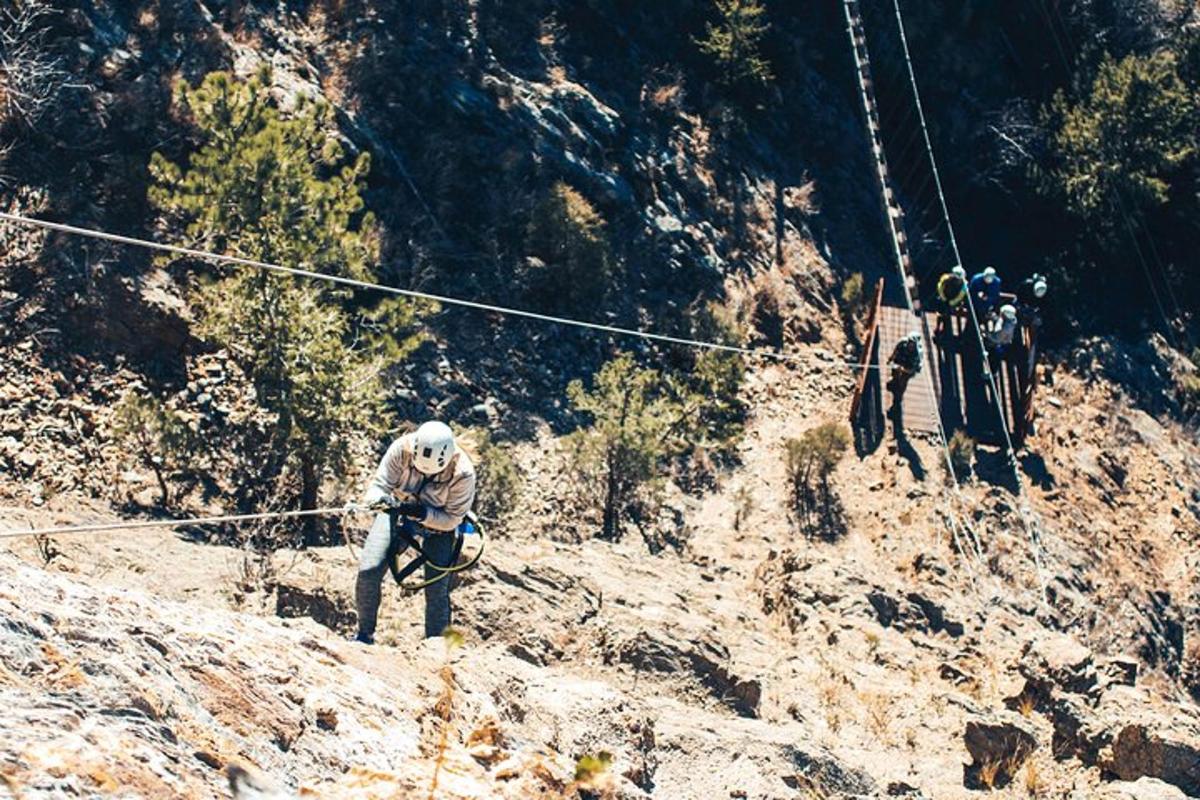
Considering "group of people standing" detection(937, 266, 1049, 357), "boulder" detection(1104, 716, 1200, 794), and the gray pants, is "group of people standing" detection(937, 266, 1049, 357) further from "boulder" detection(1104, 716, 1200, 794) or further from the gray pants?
the gray pants

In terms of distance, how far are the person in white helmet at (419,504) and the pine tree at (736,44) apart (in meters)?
14.8

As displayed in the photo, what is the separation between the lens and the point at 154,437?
532 inches

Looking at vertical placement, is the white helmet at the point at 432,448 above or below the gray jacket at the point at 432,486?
above

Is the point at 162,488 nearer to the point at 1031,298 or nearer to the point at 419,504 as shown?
the point at 419,504

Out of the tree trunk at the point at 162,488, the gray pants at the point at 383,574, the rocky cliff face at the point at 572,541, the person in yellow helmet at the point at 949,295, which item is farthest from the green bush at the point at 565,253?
the gray pants at the point at 383,574

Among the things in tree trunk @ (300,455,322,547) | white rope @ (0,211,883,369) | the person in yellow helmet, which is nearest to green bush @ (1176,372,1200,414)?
the person in yellow helmet

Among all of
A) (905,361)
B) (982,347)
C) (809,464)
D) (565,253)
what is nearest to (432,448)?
(565,253)

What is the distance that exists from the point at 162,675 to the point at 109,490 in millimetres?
7762

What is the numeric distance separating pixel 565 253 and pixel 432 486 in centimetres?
970

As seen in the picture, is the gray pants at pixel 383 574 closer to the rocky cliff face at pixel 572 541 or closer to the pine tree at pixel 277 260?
the rocky cliff face at pixel 572 541

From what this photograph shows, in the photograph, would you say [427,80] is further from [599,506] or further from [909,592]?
[909,592]

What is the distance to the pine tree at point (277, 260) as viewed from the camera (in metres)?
12.8

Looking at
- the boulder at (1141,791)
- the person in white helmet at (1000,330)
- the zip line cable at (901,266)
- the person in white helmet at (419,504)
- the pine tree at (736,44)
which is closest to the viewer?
the person in white helmet at (419,504)

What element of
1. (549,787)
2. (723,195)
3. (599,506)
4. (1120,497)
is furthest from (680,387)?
(549,787)
